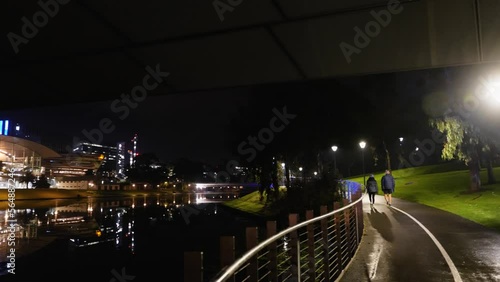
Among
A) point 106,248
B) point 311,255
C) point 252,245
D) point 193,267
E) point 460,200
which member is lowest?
point 106,248

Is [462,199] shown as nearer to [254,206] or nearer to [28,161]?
[254,206]

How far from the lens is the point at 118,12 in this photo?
4.15m

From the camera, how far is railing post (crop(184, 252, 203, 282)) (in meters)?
3.09

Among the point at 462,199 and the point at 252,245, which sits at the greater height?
the point at 252,245

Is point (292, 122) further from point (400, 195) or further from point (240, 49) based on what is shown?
point (240, 49)

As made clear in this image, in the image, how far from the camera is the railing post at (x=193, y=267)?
10.1 feet

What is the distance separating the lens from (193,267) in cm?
311

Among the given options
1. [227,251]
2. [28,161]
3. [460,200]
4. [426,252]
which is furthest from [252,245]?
[28,161]

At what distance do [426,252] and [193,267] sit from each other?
30.2ft

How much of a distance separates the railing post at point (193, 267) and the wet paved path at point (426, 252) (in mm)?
5531

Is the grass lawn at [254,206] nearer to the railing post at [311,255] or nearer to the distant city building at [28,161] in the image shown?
the railing post at [311,255]

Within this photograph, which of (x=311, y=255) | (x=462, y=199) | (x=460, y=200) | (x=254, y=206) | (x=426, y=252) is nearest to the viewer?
(x=311, y=255)

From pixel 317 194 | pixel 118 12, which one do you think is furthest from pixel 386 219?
pixel 118 12

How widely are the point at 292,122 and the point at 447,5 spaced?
86.7 ft
